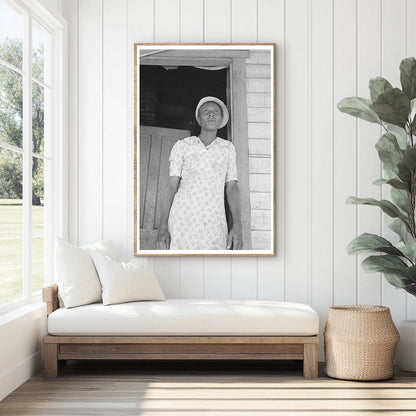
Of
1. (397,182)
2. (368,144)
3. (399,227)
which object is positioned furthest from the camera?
(368,144)

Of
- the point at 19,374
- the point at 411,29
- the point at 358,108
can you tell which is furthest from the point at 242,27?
the point at 19,374

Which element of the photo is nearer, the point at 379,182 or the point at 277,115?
the point at 379,182

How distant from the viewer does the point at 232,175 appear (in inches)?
203

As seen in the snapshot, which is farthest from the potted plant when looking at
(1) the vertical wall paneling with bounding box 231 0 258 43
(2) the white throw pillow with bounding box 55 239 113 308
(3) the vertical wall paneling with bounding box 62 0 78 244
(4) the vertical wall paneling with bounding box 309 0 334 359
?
(3) the vertical wall paneling with bounding box 62 0 78 244

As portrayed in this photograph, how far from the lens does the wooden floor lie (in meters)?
3.71

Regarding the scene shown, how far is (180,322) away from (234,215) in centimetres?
103

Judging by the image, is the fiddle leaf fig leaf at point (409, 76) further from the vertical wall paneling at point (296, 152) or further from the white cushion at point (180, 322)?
the white cushion at point (180, 322)

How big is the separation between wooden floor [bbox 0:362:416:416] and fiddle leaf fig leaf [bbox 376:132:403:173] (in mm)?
1415

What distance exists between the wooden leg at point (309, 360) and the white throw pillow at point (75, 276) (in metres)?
1.42

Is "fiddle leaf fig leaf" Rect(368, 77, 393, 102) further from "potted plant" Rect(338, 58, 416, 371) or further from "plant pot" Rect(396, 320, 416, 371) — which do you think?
"plant pot" Rect(396, 320, 416, 371)

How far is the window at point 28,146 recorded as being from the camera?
4.25 meters

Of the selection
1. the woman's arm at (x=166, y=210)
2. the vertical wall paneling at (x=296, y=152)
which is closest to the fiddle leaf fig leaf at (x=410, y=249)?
the vertical wall paneling at (x=296, y=152)

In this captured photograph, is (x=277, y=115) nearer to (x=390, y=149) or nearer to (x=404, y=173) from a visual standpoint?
(x=390, y=149)

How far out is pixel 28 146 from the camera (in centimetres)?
456
